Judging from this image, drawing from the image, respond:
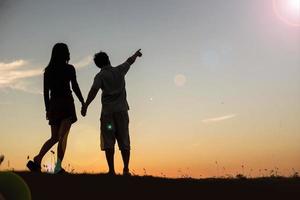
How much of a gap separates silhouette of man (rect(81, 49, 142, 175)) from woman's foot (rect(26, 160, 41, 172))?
135 centimetres

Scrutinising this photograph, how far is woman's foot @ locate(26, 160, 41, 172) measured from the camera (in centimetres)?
1119

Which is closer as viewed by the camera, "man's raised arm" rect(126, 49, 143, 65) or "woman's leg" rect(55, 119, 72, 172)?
"woman's leg" rect(55, 119, 72, 172)

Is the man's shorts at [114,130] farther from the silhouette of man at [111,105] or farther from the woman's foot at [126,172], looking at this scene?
the woman's foot at [126,172]

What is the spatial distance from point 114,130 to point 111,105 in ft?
1.69

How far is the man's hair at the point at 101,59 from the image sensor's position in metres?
11.9

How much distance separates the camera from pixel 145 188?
10164 mm

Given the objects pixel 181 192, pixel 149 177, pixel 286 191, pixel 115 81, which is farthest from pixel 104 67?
pixel 286 191

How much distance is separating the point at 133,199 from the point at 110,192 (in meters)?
0.43

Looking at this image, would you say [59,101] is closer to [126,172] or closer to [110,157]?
[110,157]

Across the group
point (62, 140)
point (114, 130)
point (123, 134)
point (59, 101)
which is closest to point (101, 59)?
point (59, 101)

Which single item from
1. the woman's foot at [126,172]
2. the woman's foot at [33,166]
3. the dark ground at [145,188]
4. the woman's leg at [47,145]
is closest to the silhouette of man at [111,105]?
the woman's foot at [126,172]

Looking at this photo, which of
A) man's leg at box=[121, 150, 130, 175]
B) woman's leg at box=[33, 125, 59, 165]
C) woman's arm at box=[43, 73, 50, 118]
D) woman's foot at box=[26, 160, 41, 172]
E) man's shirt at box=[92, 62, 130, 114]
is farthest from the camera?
man's shirt at box=[92, 62, 130, 114]

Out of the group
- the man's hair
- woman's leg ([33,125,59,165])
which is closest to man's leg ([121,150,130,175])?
woman's leg ([33,125,59,165])

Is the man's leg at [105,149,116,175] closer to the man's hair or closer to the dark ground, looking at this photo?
the dark ground
